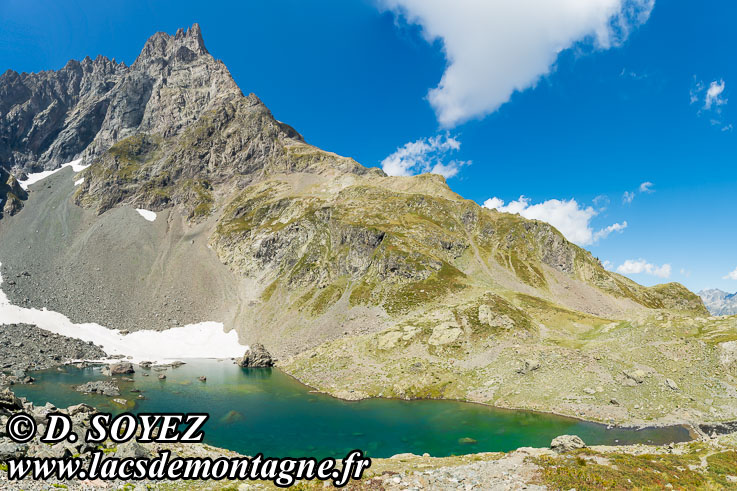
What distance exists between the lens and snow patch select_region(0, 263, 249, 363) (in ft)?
366

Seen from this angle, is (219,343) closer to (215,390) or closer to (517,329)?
(215,390)

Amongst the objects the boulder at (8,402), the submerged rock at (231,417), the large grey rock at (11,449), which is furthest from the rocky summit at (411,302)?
the large grey rock at (11,449)

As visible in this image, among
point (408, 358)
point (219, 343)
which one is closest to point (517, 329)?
point (408, 358)

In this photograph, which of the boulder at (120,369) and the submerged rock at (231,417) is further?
the boulder at (120,369)

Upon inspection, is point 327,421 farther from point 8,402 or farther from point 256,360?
point 256,360

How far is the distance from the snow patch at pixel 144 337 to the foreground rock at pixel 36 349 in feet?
13.0

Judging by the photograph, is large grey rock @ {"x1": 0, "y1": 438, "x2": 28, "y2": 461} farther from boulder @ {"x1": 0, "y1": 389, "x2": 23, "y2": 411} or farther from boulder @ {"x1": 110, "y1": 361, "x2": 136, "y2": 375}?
boulder @ {"x1": 110, "y1": 361, "x2": 136, "y2": 375}

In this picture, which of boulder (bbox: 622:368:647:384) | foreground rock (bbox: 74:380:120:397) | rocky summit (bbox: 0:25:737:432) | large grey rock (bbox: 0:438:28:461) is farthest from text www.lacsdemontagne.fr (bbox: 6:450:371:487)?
boulder (bbox: 622:368:647:384)

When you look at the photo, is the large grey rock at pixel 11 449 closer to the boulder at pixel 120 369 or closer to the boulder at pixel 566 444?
the boulder at pixel 566 444

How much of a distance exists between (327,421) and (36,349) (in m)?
97.9

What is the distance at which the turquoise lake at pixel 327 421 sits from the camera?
45812mm

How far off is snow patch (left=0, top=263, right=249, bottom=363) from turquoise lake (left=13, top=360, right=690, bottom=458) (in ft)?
108

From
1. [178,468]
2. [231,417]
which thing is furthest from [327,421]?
[178,468]

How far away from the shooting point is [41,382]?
244ft
